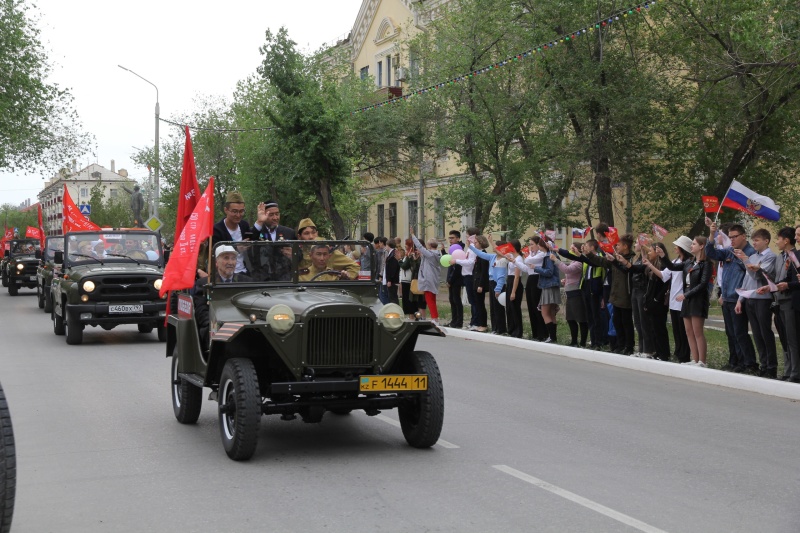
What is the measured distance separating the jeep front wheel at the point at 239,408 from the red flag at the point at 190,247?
126 cm

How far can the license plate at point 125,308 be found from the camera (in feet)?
57.1

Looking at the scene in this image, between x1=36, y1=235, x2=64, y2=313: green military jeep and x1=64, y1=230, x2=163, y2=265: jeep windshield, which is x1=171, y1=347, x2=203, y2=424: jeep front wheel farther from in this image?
x1=36, y1=235, x2=64, y2=313: green military jeep

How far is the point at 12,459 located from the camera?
4625 mm

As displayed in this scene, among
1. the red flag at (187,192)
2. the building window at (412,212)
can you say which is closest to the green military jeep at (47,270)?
the red flag at (187,192)

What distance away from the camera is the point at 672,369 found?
13.6m

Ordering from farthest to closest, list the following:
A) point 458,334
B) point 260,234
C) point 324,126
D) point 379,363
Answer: point 324,126 → point 458,334 → point 260,234 → point 379,363

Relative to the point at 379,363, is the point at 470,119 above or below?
above

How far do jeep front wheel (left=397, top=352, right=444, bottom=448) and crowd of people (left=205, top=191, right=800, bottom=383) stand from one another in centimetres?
83

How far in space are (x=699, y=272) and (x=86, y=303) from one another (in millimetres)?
10285

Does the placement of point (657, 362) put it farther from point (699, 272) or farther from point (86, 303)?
point (86, 303)

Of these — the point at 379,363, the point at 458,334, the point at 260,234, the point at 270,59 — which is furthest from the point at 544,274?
the point at 270,59

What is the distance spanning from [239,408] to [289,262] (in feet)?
6.09

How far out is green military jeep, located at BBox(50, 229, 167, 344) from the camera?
17.4 metres

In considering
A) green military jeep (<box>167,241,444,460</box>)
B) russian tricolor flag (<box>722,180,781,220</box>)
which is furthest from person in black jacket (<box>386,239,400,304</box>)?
green military jeep (<box>167,241,444,460</box>)
